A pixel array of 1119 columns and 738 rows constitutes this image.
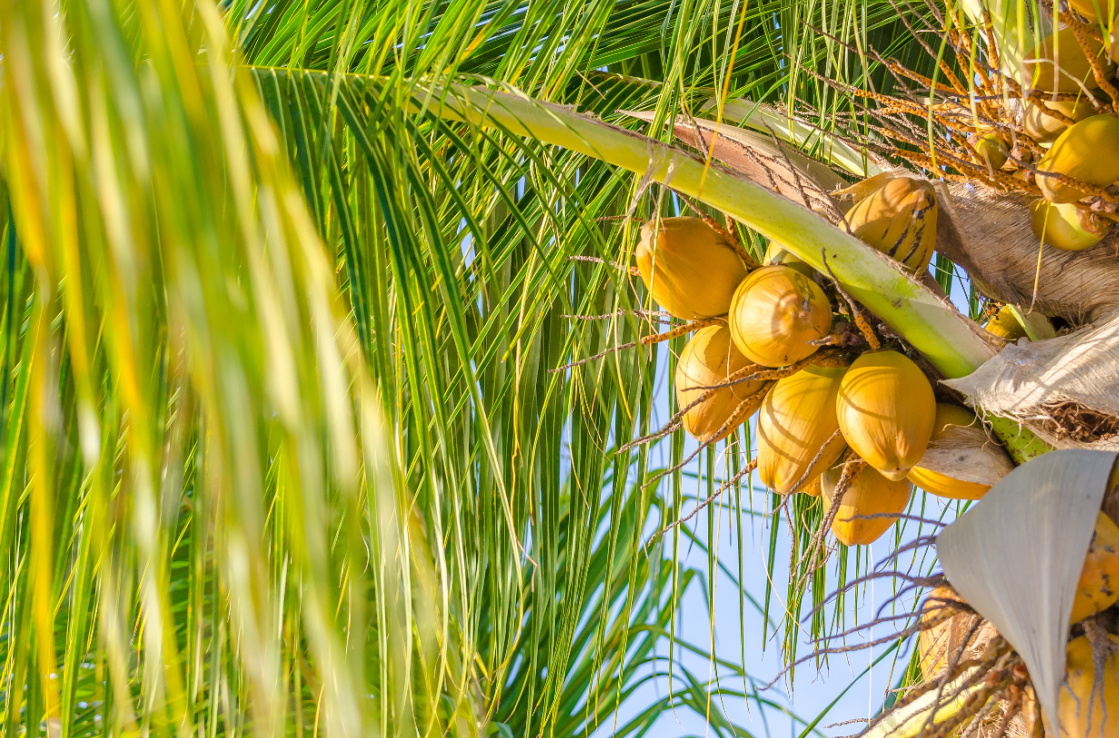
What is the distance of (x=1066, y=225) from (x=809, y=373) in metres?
0.20

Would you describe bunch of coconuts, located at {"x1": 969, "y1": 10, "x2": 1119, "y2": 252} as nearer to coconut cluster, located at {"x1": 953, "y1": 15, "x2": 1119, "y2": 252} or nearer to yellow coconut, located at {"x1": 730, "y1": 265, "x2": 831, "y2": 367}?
coconut cluster, located at {"x1": 953, "y1": 15, "x2": 1119, "y2": 252}

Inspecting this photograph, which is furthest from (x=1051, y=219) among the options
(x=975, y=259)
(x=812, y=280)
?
(x=812, y=280)

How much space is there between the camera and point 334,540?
552 millimetres

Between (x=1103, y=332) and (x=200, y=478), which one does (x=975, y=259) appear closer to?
(x=1103, y=332)

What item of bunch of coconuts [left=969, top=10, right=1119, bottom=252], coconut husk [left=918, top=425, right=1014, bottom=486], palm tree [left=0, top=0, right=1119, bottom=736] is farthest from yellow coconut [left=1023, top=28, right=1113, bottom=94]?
coconut husk [left=918, top=425, right=1014, bottom=486]

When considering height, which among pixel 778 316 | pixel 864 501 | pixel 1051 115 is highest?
pixel 1051 115

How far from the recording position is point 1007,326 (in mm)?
634

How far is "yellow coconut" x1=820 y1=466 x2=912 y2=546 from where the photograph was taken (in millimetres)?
590

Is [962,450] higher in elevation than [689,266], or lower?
lower

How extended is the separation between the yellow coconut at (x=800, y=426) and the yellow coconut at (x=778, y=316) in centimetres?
2

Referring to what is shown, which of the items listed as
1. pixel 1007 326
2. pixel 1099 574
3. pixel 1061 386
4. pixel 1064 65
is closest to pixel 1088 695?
pixel 1099 574

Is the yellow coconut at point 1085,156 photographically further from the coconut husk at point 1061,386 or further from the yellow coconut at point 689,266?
the yellow coconut at point 689,266

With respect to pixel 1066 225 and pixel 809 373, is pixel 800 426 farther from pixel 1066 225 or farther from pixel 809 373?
pixel 1066 225

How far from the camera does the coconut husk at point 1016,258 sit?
58 centimetres
